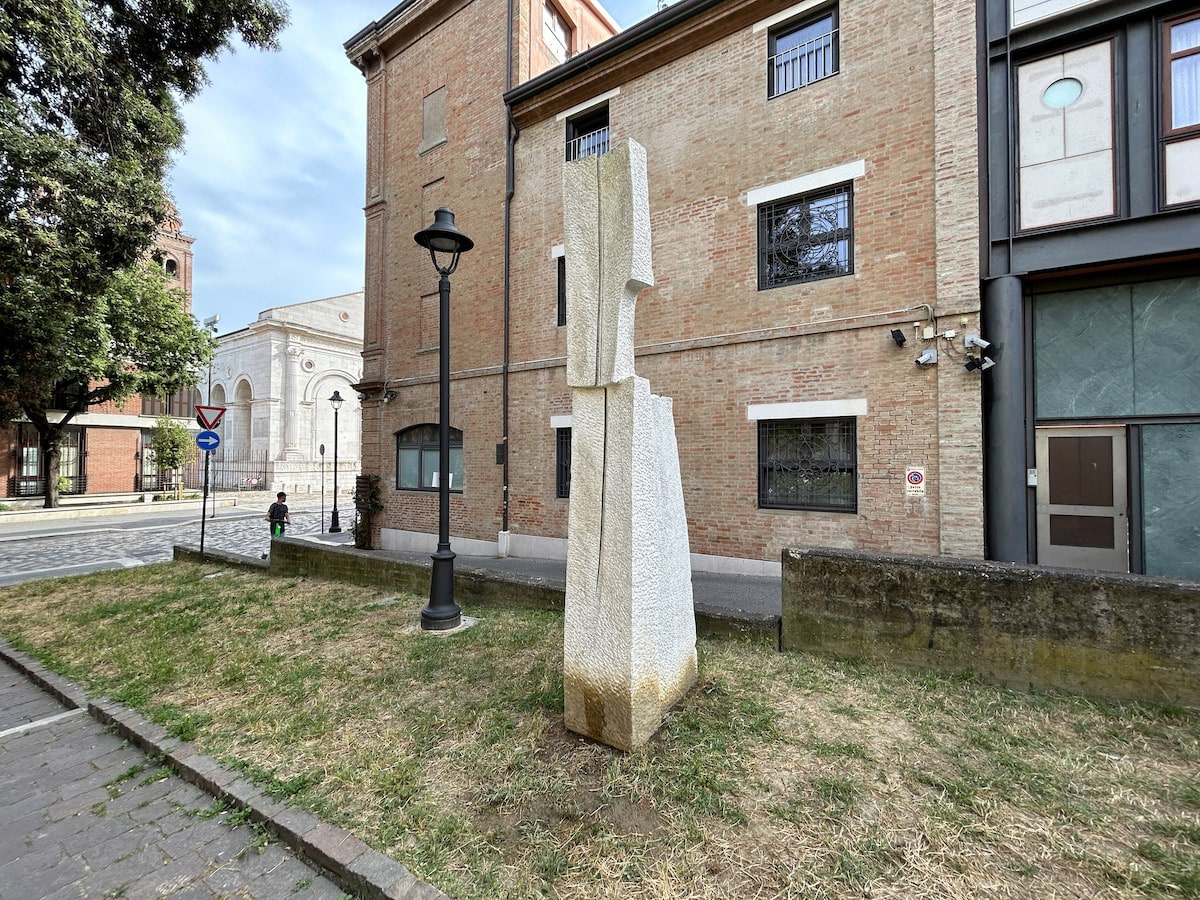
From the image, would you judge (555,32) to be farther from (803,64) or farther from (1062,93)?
(1062,93)

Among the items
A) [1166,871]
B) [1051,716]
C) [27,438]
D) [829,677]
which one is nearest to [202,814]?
[829,677]

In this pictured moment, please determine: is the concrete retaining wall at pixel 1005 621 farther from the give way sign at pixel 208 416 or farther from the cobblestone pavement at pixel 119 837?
the give way sign at pixel 208 416

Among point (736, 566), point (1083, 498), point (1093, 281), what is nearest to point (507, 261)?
point (736, 566)

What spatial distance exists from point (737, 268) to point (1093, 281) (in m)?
4.49

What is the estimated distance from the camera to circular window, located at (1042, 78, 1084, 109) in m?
6.29

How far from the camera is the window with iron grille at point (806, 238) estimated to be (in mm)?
7672

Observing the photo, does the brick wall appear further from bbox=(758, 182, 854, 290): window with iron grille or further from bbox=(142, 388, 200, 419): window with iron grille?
bbox=(758, 182, 854, 290): window with iron grille

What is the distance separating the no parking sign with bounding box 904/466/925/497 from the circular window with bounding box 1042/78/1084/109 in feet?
15.9

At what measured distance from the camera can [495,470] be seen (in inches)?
435

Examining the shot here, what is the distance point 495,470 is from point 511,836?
900cm

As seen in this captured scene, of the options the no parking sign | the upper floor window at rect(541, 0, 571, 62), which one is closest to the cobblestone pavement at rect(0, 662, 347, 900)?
the no parking sign

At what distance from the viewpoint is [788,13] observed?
8.03 m

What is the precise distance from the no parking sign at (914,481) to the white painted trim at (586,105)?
872 cm

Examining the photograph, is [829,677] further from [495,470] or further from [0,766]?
[495,470]
